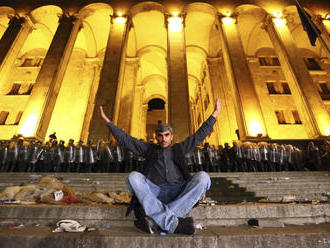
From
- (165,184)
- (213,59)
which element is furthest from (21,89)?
(165,184)

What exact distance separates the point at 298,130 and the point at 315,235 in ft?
49.3

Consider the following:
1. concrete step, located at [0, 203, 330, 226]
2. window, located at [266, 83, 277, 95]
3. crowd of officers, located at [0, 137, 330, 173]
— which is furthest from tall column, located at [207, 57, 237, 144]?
concrete step, located at [0, 203, 330, 226]

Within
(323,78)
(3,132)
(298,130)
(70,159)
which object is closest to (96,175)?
(70,159)

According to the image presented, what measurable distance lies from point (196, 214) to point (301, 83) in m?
11.7

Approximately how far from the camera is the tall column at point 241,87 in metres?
9.77

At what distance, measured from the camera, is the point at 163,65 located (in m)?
20.1

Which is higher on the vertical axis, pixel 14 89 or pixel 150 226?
pixel 14 89

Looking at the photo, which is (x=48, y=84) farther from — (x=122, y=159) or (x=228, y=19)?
(x=228, y=19)

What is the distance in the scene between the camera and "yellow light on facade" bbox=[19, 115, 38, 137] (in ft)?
30.9

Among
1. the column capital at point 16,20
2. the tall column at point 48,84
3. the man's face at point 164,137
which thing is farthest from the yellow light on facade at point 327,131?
the column capital at point 16,20

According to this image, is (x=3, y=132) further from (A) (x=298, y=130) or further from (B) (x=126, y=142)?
(A) (x=298, y=130)

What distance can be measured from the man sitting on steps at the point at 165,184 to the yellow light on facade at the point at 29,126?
9.11 m

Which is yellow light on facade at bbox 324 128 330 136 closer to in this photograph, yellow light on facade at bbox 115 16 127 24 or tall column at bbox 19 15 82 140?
yellow light on facade at bbox 115 16 127 24

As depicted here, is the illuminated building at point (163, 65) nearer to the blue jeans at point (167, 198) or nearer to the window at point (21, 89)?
the window at point (21, 89)
